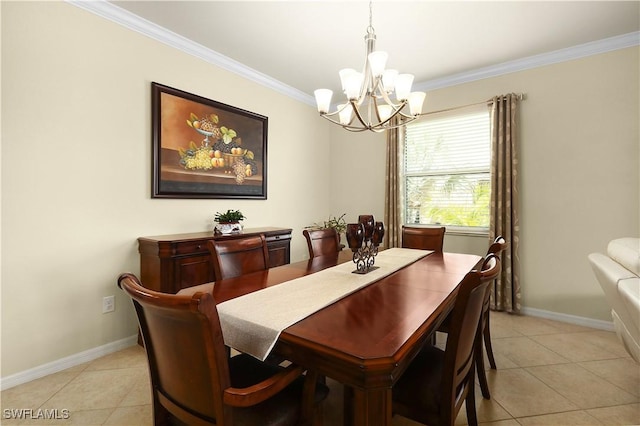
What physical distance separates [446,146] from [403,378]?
3.17 meters

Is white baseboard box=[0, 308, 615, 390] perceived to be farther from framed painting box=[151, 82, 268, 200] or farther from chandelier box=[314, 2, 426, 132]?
chandelier box=[314, 2, 426, 132]

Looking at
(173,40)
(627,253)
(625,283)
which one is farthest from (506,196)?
(173,40)

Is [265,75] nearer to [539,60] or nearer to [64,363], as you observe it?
[539,60]

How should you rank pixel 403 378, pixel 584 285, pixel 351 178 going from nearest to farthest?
pixel 403 378 < pixel 584 285 < pixel 351 178

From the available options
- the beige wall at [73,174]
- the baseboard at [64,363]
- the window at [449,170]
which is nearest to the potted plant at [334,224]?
the window at [449,170]

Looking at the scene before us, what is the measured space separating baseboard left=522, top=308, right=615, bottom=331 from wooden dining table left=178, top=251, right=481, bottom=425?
88.7 inches

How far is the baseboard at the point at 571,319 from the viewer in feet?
9.57

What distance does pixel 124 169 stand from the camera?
2.51 m

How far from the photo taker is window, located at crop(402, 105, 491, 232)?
11.7 ft

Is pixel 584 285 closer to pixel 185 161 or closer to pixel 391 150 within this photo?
pixel 391 150

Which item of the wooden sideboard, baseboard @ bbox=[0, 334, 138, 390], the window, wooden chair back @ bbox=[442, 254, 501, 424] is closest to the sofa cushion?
wooden chair back @ bbox=[442, 254, 501, 424]

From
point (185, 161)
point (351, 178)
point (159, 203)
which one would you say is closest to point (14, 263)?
point (159, 203)

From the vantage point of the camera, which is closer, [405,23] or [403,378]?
[403,378]

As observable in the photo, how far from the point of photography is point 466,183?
3.67 metres
